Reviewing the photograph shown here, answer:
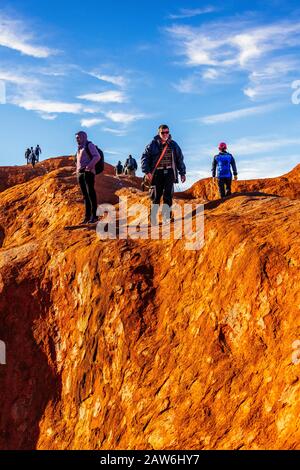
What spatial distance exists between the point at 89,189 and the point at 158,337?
177 inches

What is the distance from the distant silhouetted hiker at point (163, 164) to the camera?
10625mm

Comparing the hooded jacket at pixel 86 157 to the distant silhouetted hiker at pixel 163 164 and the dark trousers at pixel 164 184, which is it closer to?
the distant silhouetted hiker at pixel 163 164

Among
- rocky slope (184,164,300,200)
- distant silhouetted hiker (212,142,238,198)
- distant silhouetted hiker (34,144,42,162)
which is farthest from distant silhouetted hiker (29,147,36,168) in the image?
distant silhouetted hiker (212,142,238,198)

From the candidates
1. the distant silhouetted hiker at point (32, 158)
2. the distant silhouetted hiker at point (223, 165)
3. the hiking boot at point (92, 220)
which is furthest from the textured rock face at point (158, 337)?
the distant silhouetted hiker at point (32, 158)

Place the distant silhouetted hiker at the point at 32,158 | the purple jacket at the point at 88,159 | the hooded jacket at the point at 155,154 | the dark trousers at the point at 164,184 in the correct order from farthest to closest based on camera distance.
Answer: the distant silhouetted hiker at the point at 32,158 → the purple jacket at the point at 88,159 → the dark trousers at the point at 164,184 → the hooded jacket at the point at 155,154

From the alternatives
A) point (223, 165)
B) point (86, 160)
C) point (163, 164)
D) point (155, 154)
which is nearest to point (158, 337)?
point (163, 164)

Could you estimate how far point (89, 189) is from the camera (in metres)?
11.5

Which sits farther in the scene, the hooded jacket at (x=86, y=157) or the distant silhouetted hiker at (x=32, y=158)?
the distant silhouetted hiker at (x=32, y=158)

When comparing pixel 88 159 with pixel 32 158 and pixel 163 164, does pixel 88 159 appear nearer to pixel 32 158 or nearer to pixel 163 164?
pixel 163 164

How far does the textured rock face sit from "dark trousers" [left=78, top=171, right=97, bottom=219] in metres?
0.88

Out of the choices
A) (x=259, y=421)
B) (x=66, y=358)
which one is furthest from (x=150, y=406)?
(x=66, y=358)

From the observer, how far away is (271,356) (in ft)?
22.2

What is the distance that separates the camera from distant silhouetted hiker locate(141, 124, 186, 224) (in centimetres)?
1062

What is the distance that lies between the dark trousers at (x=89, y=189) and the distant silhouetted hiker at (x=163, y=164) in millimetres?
1399
